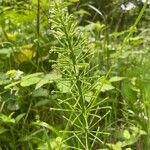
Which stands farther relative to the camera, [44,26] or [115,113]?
[44,26]

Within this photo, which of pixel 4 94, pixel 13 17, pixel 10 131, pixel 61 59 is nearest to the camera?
pixel 61 59

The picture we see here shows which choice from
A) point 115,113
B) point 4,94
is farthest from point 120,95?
point 4,94

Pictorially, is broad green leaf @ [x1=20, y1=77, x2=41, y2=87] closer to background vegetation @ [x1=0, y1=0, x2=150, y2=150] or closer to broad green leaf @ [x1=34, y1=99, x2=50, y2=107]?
background vegetation @ [x1=0, y1=0, x2=150, y2=150]

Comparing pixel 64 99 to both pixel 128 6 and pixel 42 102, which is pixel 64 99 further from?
pixel 128 6

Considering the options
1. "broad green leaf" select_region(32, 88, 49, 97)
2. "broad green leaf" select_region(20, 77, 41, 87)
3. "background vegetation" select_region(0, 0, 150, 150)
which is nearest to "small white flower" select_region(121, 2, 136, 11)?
"background vegetation" select_region(0, 0, 150, 150)

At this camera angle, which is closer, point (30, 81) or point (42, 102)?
point (30, 81)

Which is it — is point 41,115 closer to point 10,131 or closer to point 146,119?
point 10,131

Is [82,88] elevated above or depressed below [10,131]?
above

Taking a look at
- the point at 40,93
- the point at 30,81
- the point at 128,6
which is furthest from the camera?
the point at 128,6

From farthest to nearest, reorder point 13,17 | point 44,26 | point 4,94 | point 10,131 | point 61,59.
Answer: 1. point 44,26
2. point 13,17
3. point 4,94
4. point 10,131
5. point 61,59

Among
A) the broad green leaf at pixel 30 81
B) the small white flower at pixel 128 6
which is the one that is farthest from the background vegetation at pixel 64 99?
the small white flower at pixel 128 6

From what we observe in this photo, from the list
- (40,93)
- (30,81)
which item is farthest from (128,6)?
(30,81)
